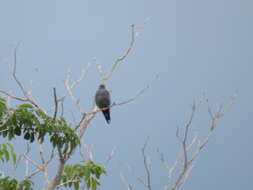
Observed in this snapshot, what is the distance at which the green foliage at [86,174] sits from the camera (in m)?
2.49

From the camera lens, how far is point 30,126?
214 cm

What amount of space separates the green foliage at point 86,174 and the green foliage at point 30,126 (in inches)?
13.2

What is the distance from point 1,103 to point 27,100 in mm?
983

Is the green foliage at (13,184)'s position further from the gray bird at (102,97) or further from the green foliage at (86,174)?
the gray bird at (102,97)

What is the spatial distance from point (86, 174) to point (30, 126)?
1.85 ft

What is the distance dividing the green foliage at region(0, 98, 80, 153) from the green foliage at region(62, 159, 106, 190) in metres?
0.34

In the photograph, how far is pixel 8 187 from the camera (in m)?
2.29

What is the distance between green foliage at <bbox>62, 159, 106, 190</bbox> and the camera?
2.49 meters

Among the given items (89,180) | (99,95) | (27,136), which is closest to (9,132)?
(27,136)

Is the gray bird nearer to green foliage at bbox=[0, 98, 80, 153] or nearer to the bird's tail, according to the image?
the bird's tail

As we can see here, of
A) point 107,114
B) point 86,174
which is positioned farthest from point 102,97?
point 86,174

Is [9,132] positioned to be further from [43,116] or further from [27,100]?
[27,100]

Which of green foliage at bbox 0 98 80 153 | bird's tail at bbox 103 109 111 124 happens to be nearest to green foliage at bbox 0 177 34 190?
green foliage at bbox 0 98 80 153

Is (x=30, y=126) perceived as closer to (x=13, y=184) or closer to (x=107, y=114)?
(x=13, y=184)
